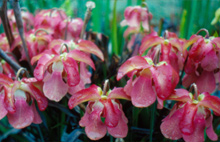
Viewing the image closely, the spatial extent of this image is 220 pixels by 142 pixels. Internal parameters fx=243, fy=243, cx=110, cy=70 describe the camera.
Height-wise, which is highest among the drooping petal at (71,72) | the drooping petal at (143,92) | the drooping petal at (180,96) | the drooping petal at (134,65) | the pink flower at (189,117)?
the drooping petal at (134,65)

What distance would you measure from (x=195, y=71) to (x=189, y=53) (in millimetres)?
48

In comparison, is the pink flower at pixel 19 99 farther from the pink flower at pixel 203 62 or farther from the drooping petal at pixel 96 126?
the pink flower at pixel 203 62

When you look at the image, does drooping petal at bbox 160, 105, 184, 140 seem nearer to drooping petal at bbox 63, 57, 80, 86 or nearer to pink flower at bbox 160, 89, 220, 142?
pink flower at bbox 160, 89, 220, 142

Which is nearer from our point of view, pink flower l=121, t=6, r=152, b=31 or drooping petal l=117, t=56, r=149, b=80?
drooping petal l=117, t=56, r=149, b=80

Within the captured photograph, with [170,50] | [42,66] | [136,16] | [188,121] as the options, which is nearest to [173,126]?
[188,121]

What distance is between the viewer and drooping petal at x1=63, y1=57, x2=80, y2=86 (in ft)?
1.38

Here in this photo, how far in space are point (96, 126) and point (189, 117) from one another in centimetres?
16

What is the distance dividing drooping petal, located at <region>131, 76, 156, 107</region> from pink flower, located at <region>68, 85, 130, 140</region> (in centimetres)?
4

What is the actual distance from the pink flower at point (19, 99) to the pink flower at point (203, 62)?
11.5 inches

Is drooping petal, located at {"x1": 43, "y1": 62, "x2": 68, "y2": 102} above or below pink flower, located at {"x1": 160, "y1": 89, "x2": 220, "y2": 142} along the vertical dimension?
above

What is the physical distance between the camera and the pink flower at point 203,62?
17.5 inches

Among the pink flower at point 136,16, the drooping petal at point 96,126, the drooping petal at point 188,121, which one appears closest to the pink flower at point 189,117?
the drooping petal at point 188,121

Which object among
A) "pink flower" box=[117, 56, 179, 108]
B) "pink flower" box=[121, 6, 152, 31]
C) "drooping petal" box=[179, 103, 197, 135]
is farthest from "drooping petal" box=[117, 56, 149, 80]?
Answer: "pink flower" box=[121, 6, 152, 31]

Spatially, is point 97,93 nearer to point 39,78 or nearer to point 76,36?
point 39,78
